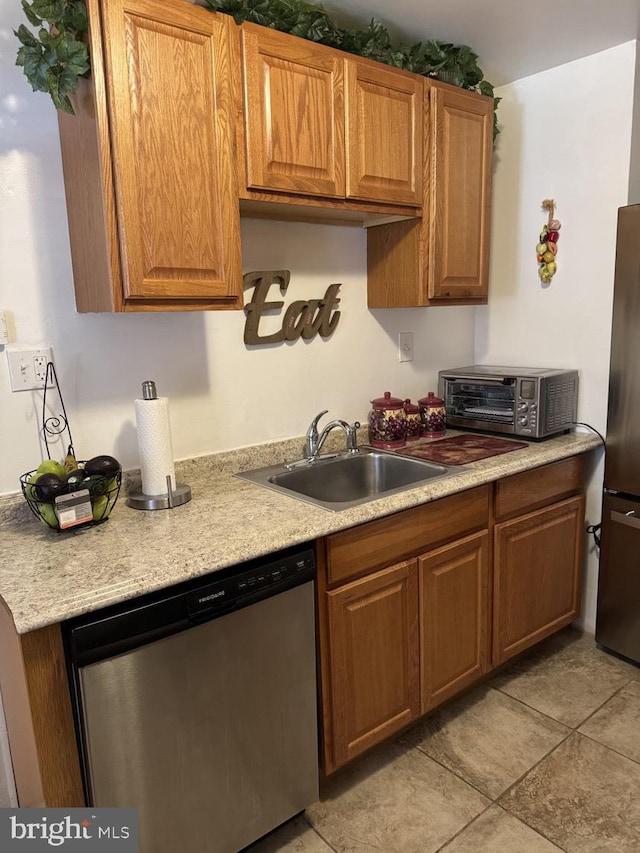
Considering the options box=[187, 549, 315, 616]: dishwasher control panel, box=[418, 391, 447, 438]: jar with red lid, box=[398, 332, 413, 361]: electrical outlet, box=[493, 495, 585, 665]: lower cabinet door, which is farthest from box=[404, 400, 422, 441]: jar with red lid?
box=[187, 549, 315, 616]: dishwasher control panel

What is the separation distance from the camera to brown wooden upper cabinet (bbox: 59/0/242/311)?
56.0 inches

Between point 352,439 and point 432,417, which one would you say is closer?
point 352,439

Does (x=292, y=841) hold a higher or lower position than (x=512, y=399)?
lower

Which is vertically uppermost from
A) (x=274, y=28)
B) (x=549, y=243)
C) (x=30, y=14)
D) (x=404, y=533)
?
(x=274, y=28)

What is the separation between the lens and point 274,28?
1.71 meters

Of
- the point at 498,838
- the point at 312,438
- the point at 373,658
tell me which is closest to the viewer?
the point at 498,838

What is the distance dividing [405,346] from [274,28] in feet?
4.23

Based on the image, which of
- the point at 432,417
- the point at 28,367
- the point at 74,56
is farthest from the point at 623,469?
the point at 74,56

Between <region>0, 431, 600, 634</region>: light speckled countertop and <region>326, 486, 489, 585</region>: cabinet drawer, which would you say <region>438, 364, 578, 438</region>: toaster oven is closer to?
<region>0, 431, 600, 634</region>: light speckled countertop

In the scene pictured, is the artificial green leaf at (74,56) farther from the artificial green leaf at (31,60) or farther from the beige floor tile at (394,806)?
the beige floor tile at (394,806)

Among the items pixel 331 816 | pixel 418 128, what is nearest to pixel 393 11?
pixel 418 128

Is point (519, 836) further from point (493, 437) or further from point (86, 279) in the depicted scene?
point (86, 279)

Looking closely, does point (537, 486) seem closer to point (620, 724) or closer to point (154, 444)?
point (620, 724)

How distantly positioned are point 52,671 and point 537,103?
2671mm
